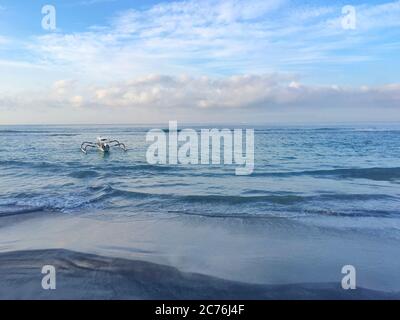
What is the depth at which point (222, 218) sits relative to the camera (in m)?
10.6

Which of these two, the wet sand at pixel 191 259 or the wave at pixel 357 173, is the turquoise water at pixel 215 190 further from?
the wet sand at pixel 191 259

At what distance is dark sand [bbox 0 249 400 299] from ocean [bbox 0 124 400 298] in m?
0.31

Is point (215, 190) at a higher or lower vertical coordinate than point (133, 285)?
higher

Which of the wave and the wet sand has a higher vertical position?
the wave

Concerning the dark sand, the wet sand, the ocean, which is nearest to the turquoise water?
the ocean

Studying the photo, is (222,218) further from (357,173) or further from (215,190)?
(357,173)

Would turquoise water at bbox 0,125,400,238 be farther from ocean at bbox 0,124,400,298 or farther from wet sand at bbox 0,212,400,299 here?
wet sand at bbox 0,212,400,299

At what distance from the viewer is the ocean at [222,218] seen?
→ 718 cm

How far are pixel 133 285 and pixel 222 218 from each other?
4.79m

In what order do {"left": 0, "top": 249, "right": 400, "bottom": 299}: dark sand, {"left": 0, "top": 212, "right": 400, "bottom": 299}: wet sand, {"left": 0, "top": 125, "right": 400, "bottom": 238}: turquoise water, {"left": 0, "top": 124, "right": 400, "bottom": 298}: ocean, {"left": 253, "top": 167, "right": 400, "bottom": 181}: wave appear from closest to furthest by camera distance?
{"left": 0, "top": 249, "right": 400, "bottom": 299}: dark sand
{"left": 0, "top": 212, "right": 400, "bottom": 299}: wet sand
{"left": 0, "top": 124, "right": 400, "bottom": 298}: ocean
{"left": 0, "top": 125, "right": 400, "bottom": 238}: turquoise water
{"left": 253, "top": 167, "right": 400, "bottom": 181}: wave

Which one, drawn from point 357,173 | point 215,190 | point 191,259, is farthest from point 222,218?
point 357,173

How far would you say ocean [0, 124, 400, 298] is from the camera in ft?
23.5
